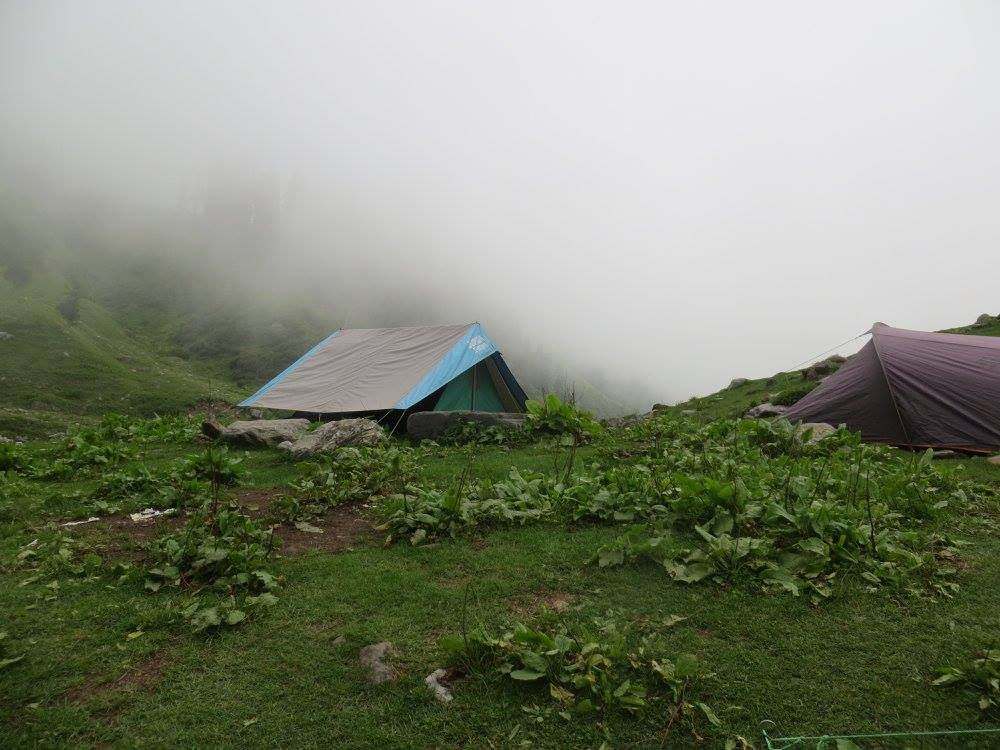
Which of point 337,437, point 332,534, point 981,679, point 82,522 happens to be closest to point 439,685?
point 981,679

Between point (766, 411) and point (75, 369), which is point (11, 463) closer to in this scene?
point (766, 411)

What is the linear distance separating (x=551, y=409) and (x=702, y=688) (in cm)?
1148

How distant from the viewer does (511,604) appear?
17.9 feet

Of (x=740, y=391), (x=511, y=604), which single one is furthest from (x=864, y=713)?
(x=740, y=391)

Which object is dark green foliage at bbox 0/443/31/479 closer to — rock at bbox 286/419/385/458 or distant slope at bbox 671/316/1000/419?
rock at bbox 286/419/385/458

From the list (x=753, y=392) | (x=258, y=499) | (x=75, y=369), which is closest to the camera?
(x=258, y=499)

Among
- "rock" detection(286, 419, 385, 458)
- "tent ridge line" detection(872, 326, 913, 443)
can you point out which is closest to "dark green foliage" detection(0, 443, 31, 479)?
"rock" detection(286, 419, 385, 458)

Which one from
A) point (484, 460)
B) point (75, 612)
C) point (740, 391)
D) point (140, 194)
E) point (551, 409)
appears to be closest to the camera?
point (75, 612)

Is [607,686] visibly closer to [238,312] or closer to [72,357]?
[72,357]

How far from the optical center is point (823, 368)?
2189 centimetres

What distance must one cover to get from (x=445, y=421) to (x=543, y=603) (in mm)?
10251

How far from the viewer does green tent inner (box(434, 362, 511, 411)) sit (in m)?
18.3

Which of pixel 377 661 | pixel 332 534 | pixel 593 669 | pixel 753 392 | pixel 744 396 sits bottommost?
pixel 377 661

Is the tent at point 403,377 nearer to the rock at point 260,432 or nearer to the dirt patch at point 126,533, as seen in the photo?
the rock at point 260,432
